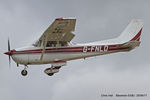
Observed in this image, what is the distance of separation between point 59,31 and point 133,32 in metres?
6.77

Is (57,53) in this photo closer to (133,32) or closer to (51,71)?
(51,71)

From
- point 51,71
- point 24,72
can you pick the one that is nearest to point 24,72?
point 24,72

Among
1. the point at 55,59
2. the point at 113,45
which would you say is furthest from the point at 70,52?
the point at 113,45

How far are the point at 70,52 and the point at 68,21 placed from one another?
3795 mm

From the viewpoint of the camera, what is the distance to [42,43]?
96.5ft

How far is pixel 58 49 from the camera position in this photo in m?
29.7

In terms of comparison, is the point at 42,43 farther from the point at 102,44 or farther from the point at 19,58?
the point at 102,44

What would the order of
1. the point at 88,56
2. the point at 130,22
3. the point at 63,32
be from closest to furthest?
the point at 63,32 < the point at 88,56 < the point at 130,22

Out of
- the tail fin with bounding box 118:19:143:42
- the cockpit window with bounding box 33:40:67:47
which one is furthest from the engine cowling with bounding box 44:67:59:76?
the tail fin with bounding box 118:19:143:42

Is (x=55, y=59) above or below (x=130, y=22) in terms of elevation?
below

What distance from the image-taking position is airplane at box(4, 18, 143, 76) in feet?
93.8

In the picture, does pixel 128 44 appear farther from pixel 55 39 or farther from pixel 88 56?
pixel 55 39

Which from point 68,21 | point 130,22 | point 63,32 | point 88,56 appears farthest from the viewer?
point 130,22

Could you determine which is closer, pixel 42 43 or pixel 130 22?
pixel 42 43
